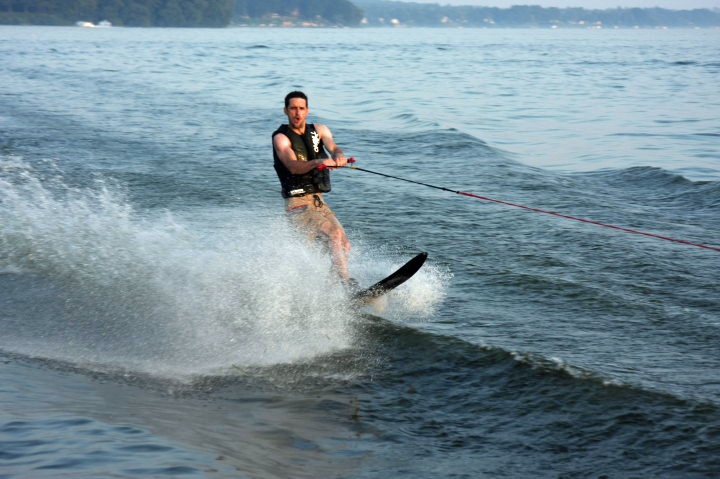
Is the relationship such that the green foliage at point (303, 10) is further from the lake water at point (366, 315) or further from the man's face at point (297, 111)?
the man's face at point (297, 111)

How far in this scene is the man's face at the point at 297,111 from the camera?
668 centimetres

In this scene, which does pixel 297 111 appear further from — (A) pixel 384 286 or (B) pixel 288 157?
(A) pixel 384 286

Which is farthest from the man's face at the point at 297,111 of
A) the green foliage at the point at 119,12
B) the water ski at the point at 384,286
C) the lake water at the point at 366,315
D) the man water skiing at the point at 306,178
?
the green foliage at the point at 119,12

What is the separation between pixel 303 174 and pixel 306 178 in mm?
43

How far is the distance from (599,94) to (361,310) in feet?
64.7

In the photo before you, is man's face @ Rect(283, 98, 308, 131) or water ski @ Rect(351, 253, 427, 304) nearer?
water ski @ Rect(351, 253, 427, 304)

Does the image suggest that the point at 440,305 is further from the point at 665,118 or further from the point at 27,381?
the point at 665,118

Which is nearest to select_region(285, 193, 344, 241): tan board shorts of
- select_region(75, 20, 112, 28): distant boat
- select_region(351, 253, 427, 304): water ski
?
select_region(351, 253, 427, 304): water ski

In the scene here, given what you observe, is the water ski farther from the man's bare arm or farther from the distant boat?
the distant boat

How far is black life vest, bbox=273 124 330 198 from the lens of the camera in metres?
6.75

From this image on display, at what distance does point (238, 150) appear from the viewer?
49.8 ft

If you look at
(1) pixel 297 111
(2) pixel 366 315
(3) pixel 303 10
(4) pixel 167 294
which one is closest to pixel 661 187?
(2) pixel 366 315

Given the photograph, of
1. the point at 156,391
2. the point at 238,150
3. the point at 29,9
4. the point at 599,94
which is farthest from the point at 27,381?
the point at 29,9

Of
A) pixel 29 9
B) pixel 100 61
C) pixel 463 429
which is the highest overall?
pixel 29 9
